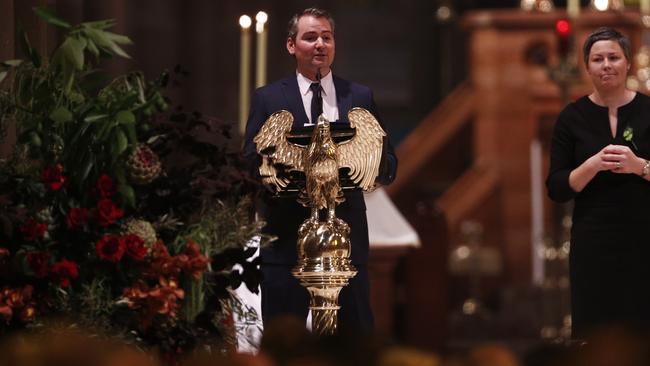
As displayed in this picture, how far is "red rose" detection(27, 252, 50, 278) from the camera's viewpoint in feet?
10.4

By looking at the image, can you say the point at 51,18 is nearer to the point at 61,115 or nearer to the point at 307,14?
the point at 61,115

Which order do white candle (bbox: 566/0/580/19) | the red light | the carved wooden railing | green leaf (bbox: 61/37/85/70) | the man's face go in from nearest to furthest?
green leaf (bbox: 61/37/85/70) → the man's face → the red light → white candle (bbox: 566/0/580/19) → the carved wooden railing

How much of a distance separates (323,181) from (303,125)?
0.80 m

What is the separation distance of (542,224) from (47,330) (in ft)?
31.2

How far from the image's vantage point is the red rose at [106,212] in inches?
129

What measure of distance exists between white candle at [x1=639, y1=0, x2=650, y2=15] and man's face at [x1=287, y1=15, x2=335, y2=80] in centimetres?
839

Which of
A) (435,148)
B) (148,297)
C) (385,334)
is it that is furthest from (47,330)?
(435,148)

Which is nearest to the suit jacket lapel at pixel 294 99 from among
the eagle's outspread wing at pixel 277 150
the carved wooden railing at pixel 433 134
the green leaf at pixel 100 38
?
the eagle's outspread wing at pixel 277 150

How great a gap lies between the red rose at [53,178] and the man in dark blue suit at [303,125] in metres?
1.19

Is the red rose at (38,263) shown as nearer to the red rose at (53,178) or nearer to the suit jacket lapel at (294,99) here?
the red rose at (53,178)

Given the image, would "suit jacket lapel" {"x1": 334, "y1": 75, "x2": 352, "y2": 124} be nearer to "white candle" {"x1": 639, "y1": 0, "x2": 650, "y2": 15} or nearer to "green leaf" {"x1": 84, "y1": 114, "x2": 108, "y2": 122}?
"green leaf" {"x1": 84, "y1": 114, "x2": 108, "y2": 122}

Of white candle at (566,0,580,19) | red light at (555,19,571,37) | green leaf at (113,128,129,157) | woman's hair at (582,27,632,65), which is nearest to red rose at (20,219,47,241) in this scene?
green leaf at (113,128,129,157)

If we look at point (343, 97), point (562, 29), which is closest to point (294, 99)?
point (343, 97)

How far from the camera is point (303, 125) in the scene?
449cm
